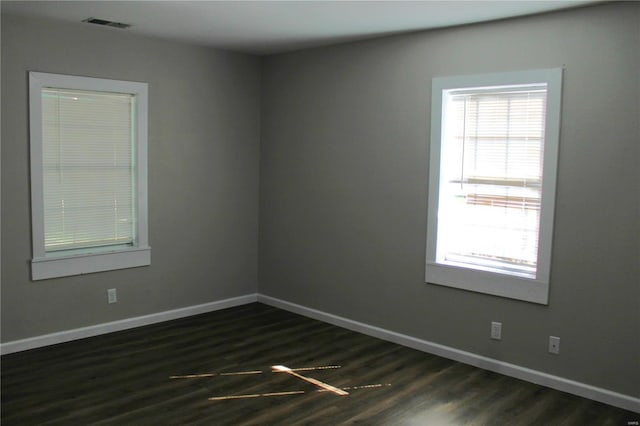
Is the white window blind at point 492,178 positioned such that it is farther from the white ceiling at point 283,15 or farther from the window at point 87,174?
the window at point 87,174

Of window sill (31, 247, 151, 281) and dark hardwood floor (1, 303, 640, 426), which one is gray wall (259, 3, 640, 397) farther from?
window sill (31, 247, 151, 281)

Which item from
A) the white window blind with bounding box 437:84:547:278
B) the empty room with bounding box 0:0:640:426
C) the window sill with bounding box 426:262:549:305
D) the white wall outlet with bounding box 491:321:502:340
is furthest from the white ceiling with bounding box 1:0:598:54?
the white wall outlet with bounding box 491:321:502:340

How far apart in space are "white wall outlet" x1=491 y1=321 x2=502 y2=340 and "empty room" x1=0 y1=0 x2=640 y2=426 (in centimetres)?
3

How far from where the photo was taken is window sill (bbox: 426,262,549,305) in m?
3.84

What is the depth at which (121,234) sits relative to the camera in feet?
16.0

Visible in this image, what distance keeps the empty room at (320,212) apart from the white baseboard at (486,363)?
0.02m

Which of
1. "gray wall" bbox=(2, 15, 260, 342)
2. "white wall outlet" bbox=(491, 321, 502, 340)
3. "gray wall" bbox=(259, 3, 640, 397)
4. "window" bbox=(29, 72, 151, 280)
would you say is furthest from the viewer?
"window" bbox=(29, 72, 151, 280)

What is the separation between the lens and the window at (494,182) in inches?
149

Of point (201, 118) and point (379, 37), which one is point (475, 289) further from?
point (201, 118)

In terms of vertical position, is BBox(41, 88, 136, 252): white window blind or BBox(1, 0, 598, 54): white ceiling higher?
BBox(1, 0, 598, 54): white ceiling

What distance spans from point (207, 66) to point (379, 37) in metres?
1.65

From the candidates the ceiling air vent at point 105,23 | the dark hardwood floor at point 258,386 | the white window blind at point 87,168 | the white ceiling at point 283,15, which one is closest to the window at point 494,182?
the white ceiling at point 283,15

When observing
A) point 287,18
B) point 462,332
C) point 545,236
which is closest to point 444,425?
point 462,332

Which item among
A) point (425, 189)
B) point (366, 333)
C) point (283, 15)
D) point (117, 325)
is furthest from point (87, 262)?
point (425, 189)
